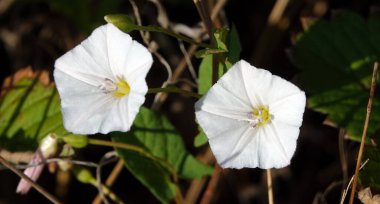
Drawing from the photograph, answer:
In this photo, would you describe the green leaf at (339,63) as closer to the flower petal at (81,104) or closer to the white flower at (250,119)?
the white flower at (250,119)

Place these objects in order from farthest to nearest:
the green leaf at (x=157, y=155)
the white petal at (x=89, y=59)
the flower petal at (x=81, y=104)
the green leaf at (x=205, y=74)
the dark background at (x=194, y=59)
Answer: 1. the dark background at (x=194, y=59)
2. the green leaf at (x=157, y=155)
3. the green leaf at (x=205, y=74)
4. the white petal at (x=89, y=59)
5. the flower petal at (x=81, y=104)

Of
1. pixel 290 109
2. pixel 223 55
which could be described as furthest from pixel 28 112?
pixel 290 109

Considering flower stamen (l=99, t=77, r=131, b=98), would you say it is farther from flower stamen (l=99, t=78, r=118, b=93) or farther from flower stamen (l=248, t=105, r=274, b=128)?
flower stamen (l=248, t=105, r=274, b=128)

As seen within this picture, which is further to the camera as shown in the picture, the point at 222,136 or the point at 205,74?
the point at 205,74

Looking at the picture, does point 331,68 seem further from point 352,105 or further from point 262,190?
point 262,190

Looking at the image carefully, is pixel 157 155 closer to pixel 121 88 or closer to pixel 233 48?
pixel 121 88

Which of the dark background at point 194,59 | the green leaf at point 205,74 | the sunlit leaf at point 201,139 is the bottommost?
the dark background at point 194,59

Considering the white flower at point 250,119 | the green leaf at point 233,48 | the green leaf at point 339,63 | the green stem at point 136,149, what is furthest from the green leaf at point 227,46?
the green leaf at point 339,63

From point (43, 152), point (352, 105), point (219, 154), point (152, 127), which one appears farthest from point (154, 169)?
point (352, 105)
